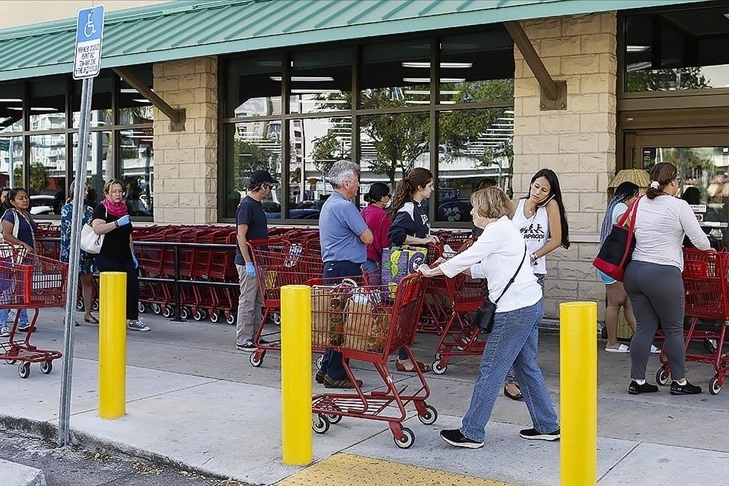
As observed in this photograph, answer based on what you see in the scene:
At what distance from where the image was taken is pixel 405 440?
6191 mm

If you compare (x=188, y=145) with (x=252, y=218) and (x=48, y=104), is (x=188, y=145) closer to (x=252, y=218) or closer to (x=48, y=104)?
(x=48, y=104)

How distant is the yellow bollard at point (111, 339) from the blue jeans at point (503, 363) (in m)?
2.59

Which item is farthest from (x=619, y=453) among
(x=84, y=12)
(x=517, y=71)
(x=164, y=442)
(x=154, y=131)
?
(x=154, y=131)

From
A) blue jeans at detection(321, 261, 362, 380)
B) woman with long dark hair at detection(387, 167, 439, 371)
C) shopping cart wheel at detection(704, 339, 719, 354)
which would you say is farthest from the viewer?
shopping cart wheel at detection(704, 339, 719, 354)

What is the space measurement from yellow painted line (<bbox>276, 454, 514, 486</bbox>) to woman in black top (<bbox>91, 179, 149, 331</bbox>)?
5.58m

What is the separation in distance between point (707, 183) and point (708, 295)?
2.69 meters

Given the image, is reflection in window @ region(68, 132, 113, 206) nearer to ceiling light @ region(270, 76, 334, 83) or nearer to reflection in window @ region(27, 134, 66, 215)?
reflection in window @ region(27, 134, 66, 215)

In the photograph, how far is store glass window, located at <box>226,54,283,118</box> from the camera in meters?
13.6

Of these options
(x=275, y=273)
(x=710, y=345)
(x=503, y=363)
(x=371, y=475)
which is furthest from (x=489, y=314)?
(x=710, y=345)

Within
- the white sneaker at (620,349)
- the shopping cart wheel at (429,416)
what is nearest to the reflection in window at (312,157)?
the white sneaker at (620,349)

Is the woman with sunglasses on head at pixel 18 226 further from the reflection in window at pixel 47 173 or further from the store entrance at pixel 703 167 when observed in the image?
the store entrance at pixel 703 167

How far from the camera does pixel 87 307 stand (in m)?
11.8

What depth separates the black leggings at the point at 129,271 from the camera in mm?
10922

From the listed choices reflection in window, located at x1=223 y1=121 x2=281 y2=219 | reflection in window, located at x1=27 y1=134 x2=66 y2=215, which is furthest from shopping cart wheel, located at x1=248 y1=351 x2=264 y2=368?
reflection in window, located at x1=27 y1=134 x2=66 y2=215
